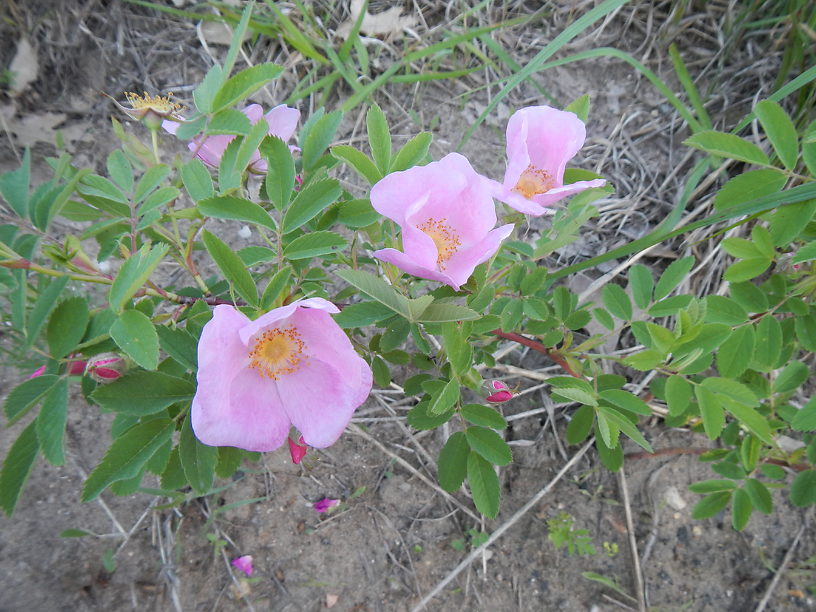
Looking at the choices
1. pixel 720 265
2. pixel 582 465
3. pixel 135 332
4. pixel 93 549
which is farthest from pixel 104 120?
pixel 720 265

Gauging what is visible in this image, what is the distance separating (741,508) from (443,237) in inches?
44.8

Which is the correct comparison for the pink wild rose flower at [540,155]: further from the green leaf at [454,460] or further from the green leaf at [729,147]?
the green leaf at [454,460]

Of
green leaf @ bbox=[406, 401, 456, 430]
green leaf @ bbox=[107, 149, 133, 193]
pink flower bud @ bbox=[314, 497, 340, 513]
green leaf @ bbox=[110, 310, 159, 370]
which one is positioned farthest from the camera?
pink flower bud @ bbox=[314, 497, 340, 513]

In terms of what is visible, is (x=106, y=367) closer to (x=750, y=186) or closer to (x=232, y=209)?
(x=232, y=209)

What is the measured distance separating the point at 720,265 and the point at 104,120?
232cm

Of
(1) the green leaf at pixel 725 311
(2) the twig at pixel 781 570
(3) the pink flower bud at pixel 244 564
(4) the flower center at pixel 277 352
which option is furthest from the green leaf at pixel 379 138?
(2) the twig at pixel 781 570

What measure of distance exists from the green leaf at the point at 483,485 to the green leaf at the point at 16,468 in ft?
2.68

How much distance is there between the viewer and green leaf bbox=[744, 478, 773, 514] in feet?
4.83

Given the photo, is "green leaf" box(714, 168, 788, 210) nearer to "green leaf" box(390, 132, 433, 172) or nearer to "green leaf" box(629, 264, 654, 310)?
"green leaf" box(629, 264, 654, 310)

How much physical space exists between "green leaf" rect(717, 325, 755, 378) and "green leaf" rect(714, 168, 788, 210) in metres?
0.30

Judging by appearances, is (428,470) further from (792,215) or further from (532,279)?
(792,215)

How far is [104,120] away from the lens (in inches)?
→ 83.7

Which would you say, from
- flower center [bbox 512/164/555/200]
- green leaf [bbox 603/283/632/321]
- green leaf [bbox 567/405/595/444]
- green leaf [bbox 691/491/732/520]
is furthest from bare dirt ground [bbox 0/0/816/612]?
flower center [bbox 512/164/555/200]

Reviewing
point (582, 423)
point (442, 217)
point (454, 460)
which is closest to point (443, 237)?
point (442, 217)
